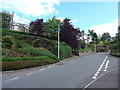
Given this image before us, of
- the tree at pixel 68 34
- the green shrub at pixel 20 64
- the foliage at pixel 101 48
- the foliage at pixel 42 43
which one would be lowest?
the foliage at pixel 101 48

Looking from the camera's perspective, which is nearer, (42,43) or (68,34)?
(42,43)

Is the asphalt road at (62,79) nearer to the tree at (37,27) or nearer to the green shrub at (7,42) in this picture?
the green shrub at (7,42)

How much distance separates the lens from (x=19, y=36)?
28.0m

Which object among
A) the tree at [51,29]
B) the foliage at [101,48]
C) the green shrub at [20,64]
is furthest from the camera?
the foliage at [101,48]

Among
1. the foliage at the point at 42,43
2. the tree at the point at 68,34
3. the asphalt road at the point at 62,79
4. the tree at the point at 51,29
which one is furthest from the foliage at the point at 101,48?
the asphalt road at the point at 62,79

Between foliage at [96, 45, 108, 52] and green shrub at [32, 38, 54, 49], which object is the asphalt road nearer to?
green shrub at [32, 38, 54, 49]

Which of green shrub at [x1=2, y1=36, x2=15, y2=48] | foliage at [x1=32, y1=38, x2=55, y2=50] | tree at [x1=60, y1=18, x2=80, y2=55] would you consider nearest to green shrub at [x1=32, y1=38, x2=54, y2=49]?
foliage at [x1=32, y1=38, x2=55, y2=50]

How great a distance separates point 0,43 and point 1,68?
31.9 ft

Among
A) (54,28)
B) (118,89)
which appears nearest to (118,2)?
(118,89)

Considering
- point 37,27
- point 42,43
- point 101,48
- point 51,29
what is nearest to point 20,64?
point 42,43

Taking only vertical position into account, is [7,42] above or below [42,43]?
above

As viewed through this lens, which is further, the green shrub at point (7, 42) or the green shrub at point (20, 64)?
the green shrub at point (7, 42)

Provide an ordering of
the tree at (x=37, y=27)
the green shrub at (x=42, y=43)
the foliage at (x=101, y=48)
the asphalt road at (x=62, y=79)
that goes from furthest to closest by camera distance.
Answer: the foliage at (x=101, y=48), the tree at (x=37, y=27), the green shrub at (x=42, y=43), the asphalt road at (x=62, y=79)

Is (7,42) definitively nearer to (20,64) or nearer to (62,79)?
(20,64)
